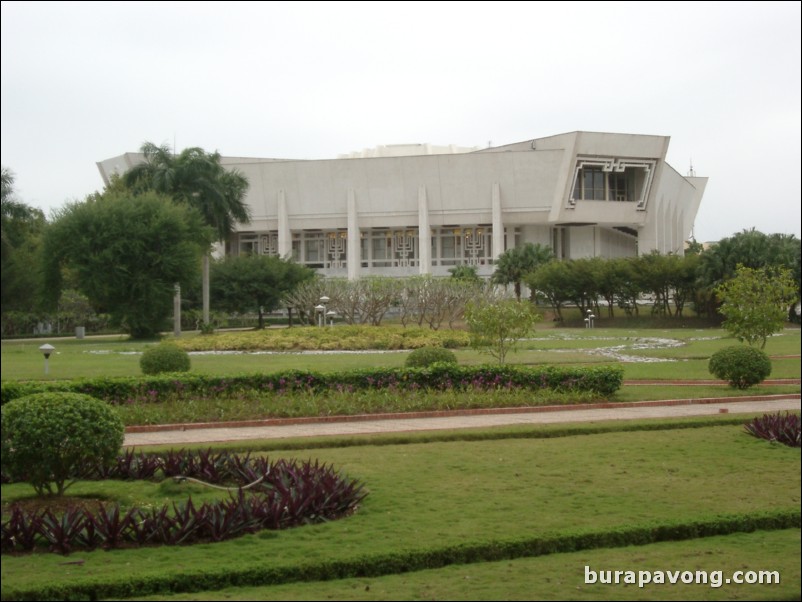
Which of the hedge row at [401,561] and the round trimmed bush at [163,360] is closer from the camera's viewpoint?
the hedge row at [401,561]

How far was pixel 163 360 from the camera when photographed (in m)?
22.9

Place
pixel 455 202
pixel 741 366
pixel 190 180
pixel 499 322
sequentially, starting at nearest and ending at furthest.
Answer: pixel 741 366, pixel 499 322, pixel 190 180, pixel 455 202

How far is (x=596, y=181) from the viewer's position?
238ft

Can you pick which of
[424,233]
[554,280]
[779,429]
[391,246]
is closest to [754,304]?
[779,429]

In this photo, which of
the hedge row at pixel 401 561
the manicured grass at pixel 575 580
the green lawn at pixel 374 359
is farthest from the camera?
the green lawn at pixel 374 359

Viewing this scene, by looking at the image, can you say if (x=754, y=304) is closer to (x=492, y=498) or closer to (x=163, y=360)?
(x=163, y=360)

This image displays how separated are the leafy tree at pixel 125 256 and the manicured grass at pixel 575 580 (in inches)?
1544

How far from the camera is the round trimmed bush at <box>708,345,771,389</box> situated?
1992 cm

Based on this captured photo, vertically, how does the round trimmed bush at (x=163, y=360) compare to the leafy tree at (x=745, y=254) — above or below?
below

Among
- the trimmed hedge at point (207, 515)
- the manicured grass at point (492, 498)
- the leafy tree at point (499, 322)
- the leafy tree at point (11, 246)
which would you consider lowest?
the manicured grass at point (492, 498)

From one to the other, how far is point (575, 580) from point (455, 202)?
6536 cm

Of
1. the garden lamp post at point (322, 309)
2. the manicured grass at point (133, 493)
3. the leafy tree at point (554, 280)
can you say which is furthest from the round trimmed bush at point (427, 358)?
the leafy tree at point (554, 280)

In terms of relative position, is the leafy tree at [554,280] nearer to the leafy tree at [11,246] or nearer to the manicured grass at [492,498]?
the manicured grass at [492,498]

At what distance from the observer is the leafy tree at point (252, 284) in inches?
2222
